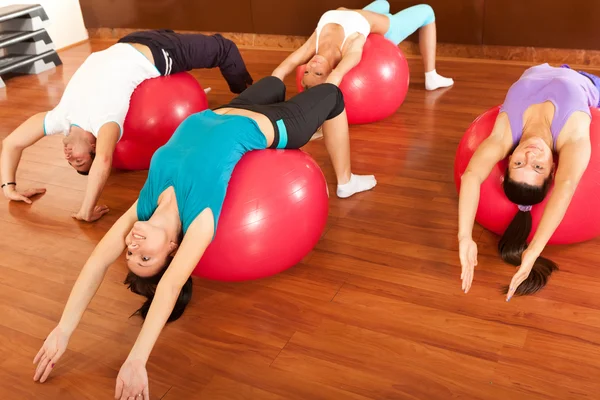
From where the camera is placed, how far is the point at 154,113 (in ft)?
9.14

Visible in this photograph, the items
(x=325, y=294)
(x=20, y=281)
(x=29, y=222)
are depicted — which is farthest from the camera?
(x=29, y=222)

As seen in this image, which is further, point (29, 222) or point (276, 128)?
point (29, 222)

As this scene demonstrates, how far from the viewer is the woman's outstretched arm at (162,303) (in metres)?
1.61

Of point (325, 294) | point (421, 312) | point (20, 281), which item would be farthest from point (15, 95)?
point (421, 312)

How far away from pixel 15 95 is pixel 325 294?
11.5 feet

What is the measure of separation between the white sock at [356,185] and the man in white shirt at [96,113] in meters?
1.04

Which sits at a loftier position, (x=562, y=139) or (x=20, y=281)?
(x=562, y=139)

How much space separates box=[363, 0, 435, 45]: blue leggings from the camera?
11.4 ft

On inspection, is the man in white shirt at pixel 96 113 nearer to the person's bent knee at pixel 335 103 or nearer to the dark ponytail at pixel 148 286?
the dark ponytail at pixel 148 286

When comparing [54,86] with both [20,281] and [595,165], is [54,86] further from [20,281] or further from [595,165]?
[595,165]

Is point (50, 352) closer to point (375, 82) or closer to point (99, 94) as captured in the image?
point (99, 94)

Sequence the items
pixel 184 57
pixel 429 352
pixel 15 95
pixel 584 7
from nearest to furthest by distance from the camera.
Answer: pixel 429 352
pixel 184 57
pixel 584 7
pixel 15 95

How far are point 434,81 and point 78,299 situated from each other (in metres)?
2.71

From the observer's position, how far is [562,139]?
2.01 meters
